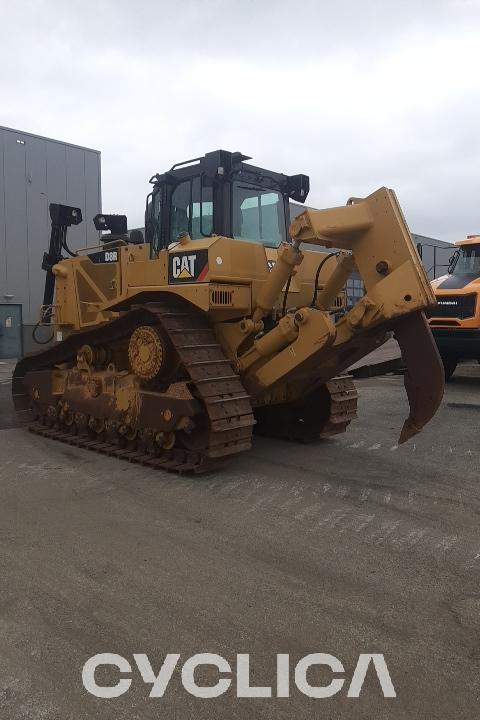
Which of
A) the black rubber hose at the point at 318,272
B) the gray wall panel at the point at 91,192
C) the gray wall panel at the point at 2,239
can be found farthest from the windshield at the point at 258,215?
the gray wall panel at the point at 91,192

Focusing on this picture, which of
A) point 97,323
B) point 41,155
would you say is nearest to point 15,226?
point 41,155

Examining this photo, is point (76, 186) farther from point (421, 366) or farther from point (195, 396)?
point (421, 366)

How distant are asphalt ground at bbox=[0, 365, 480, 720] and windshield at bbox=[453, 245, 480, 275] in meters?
7.37

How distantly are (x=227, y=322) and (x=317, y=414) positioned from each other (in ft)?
Result: 5.24

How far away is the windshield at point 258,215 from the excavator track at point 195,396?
1.06 m

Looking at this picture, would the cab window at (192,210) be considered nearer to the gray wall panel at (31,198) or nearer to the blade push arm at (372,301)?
the blade push arm at (372,301)

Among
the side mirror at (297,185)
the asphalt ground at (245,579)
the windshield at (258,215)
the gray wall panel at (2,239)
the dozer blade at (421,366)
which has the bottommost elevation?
the asphalt ground at (245,579)

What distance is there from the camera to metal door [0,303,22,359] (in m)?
18.7

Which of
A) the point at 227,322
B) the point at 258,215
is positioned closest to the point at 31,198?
the point at 258,215

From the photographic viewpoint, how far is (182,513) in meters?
4.60

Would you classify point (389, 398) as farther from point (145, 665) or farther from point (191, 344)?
point (145, 665)

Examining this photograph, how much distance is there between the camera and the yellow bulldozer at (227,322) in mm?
4938

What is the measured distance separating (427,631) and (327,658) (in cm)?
55

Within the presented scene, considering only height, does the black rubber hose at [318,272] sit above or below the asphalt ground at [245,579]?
above
